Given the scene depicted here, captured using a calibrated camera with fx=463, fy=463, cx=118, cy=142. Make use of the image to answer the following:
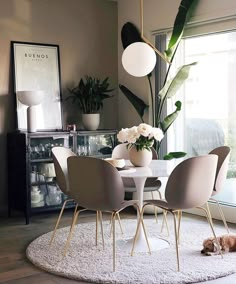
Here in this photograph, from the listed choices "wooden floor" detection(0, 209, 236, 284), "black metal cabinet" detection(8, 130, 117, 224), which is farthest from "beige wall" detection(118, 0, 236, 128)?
"wooden floor" detection(0, 209, 236, 284)

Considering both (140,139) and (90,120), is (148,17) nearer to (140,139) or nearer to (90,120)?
(90,120)

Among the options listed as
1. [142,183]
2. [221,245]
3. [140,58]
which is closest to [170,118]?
[140,58]

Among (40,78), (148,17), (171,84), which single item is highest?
(148,17)

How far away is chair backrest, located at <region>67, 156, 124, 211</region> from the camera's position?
133 inches

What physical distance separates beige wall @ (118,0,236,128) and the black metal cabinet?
0.88 m

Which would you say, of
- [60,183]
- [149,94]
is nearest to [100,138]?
[149,94]

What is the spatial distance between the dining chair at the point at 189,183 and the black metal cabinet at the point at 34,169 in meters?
1.98

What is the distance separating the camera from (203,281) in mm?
3154

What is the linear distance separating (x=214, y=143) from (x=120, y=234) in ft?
5.11

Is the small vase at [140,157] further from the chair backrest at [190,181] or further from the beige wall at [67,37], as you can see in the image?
the beige wall at [67,37]

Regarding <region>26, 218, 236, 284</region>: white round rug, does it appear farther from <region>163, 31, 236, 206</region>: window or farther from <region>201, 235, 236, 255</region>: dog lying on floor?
<region>163, 31, 236, 206</region>: window

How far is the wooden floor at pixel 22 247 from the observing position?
3.24 m

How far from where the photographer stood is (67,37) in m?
5.72

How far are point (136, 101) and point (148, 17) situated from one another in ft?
3.43
